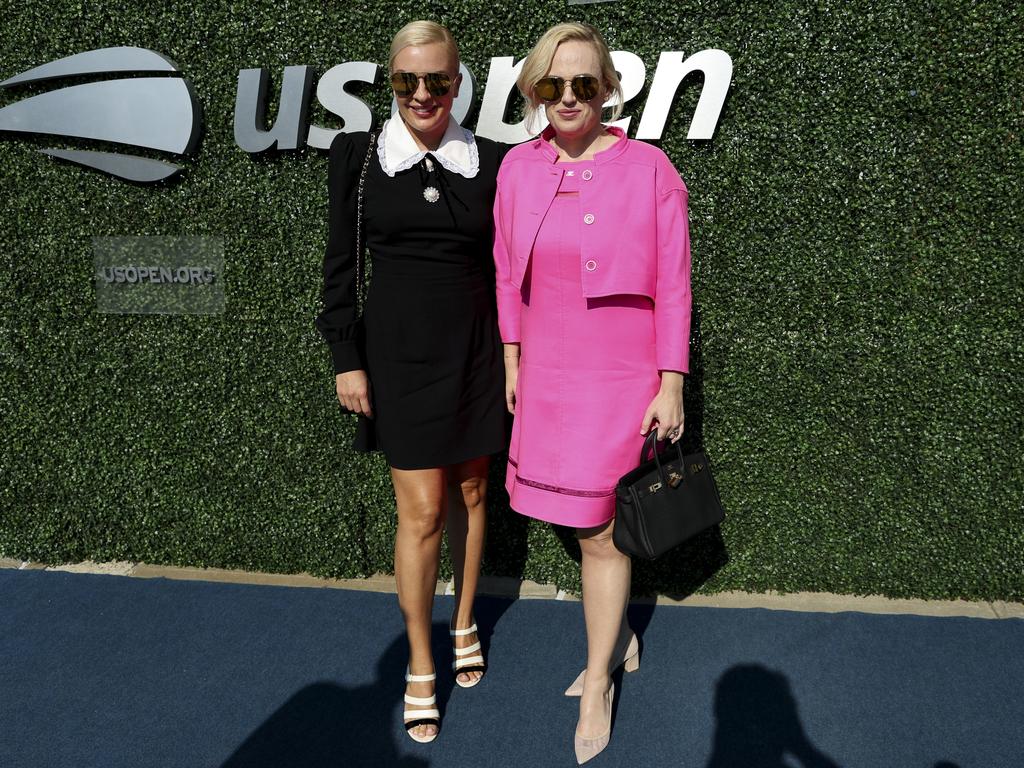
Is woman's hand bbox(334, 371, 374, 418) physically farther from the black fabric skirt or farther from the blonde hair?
the blonde hair

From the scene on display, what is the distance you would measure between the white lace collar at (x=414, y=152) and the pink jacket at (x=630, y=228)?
8.5 inches

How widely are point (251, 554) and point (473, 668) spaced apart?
1.45 meters

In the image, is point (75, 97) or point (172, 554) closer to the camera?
point (75, 97)

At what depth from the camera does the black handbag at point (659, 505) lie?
2.11m

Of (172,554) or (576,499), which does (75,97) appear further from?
(576,499)

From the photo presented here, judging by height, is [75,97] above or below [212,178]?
above

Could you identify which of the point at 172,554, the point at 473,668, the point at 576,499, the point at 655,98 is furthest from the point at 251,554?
the point at 655,98

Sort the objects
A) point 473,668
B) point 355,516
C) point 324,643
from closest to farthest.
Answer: point 473,668
point 324,643
point 355,516

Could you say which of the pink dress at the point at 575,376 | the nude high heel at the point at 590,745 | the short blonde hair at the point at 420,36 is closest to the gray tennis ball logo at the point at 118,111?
the short blonde hair at the point at 420,36

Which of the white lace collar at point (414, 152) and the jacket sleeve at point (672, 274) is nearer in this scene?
the jacket sleeve at point (672, 274)

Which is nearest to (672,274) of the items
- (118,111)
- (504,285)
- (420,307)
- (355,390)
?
(504,285)

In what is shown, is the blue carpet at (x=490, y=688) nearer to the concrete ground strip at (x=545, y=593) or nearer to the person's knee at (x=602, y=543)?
the concrete ground strip at (x=545, y=593)

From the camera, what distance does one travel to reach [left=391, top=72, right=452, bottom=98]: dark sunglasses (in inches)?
83.1

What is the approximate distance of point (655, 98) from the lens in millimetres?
2861
